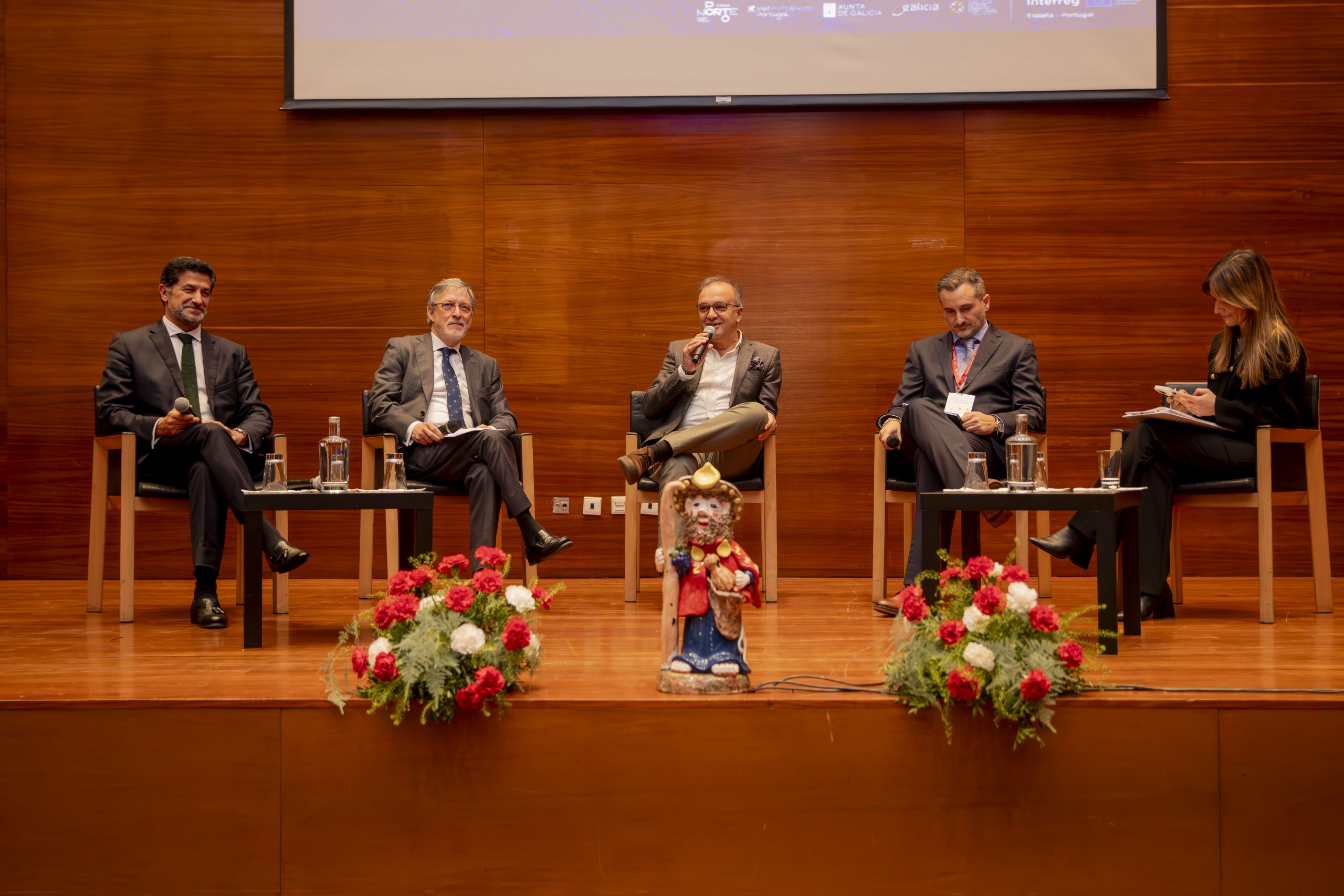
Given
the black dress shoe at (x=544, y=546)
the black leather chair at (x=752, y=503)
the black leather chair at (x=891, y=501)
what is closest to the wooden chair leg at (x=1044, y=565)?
the black leather chair at (x=891, y=501)

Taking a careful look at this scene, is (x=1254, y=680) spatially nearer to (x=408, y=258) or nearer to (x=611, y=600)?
(x=611, y=600)

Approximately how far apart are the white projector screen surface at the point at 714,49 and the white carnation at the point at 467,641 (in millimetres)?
3012

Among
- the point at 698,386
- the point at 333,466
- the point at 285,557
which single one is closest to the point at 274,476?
the point at 333,466

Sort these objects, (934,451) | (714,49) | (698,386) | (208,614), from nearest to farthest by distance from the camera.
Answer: (208,614), (934,451), (698,386), (714,49)

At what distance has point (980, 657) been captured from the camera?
6.56ft

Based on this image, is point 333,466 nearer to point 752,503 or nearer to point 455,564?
point 455,564

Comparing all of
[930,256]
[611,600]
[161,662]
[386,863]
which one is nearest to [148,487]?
[161,662]

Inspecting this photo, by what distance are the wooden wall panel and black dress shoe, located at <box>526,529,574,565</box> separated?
40.8 inches

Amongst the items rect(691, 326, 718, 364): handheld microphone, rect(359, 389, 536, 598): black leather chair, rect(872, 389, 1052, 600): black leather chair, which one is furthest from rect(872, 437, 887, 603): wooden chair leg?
rect(359, 389, 536, 598): black leather chair

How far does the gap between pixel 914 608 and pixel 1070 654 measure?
0.30 metres

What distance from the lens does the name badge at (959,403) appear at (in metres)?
3.67

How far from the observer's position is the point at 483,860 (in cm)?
202

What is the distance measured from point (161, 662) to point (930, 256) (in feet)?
10.6

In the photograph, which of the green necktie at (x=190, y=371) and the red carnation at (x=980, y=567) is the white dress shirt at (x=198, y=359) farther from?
the red carnation at (x=980, y=567)
